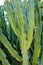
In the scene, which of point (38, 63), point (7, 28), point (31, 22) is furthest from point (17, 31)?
point (7, 28)

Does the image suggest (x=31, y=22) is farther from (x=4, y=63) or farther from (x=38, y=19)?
(x=4, y=63)

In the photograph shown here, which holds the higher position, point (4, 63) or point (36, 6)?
point (36, 6)

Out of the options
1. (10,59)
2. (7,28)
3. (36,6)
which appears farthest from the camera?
(7,28)

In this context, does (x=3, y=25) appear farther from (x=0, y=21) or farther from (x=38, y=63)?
(x=38, y=63)

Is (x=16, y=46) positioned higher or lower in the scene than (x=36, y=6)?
lower

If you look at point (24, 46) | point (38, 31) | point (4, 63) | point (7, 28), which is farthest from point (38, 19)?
point (7, 28)

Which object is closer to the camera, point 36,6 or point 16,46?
point 36,6

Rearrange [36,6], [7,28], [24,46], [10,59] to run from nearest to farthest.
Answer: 1. [24,46]
2. [36,6]
3. [10,59]
4. [7,28]

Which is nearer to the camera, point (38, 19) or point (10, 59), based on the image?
point (38, 19)

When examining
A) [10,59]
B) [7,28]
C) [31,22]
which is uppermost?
[31,22]
